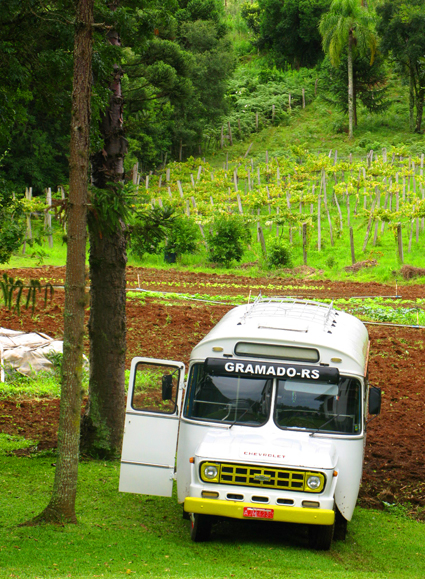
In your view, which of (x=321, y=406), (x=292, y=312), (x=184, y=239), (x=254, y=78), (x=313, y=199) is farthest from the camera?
(x=254, y=78)

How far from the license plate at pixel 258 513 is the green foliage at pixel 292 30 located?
71212 millimetres

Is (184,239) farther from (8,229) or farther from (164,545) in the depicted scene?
(164,545)

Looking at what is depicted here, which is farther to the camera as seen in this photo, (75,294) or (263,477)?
(75,294)

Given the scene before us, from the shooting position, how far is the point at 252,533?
6660 millimetres

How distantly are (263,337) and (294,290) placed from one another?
1887 cm

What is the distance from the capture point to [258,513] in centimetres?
584

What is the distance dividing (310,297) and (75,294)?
16944 millimetres

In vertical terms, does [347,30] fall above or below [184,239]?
above

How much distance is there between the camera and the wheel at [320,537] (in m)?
6.12

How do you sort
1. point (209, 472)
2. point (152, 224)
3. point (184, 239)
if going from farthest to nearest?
point (184, 239) → point (152, 224) → point (209, 472)

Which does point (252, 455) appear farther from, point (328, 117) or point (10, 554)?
point (328, 117)

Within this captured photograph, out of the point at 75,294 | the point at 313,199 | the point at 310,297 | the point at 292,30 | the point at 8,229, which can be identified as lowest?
the point at 310,297

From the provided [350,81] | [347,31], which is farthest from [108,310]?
[350,81]

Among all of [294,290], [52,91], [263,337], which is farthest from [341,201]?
[263,337]
